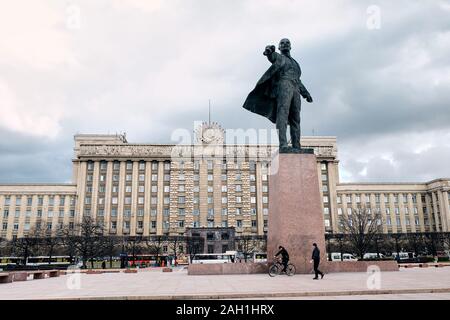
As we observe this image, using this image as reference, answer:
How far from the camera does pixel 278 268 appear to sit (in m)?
14.8

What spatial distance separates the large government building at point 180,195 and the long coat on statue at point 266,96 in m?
70.2

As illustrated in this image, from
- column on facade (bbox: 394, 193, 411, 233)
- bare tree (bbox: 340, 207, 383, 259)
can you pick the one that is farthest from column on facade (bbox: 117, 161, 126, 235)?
column on facade (bbox: 394, 193, 411, 233)

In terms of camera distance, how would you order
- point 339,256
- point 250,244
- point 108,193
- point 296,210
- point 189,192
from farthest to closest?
point 108,193, point 189,192, point 250,244, point 339,256, point 296,210

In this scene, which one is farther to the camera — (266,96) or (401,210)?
(401,210)

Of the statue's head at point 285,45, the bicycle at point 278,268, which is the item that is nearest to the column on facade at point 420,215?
the statue's head at point 285,45

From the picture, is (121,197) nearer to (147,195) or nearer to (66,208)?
(147,195)

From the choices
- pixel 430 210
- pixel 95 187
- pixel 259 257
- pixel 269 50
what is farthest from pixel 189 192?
pixel 269 50

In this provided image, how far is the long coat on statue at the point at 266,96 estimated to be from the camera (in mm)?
17516

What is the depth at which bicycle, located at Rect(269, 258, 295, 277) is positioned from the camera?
1458 cm

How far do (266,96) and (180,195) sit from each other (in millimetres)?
73075

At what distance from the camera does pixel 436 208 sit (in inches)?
3634
